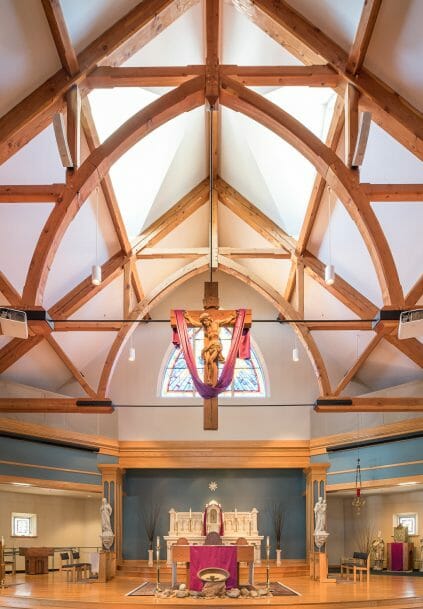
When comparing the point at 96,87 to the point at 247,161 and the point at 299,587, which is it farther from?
the point at 299,587

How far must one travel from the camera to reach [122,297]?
17.7 m

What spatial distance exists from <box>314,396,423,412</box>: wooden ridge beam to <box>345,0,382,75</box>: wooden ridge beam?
6561mm

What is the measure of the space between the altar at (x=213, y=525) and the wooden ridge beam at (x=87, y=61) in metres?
11.3

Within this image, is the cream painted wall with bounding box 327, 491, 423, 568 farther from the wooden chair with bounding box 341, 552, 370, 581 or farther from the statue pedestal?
the statue pedestal

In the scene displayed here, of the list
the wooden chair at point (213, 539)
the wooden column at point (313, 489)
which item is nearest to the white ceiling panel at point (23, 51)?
the wooden chair at point (213, 539)

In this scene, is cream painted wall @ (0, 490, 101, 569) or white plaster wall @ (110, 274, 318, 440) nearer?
cream painted wall @ (0, 490, 101, 569)

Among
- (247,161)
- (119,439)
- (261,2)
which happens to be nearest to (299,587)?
(119,439)

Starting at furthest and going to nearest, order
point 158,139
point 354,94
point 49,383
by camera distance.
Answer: point 49,383 → point 158,139 → point 354,94

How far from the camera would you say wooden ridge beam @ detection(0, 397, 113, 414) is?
48.3 ft

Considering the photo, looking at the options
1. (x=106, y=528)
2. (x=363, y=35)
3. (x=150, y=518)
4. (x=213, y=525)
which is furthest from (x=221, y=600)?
(x=363, y=35)

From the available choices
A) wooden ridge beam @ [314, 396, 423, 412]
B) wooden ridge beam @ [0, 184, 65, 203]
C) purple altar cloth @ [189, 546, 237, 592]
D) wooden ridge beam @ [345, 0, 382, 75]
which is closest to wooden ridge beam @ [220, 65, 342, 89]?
wooden ridge beam @ [345, 0, 382, 75]

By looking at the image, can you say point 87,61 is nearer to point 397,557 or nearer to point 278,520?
point 278,520

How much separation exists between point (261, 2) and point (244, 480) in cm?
1249

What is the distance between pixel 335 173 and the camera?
35.4ft
